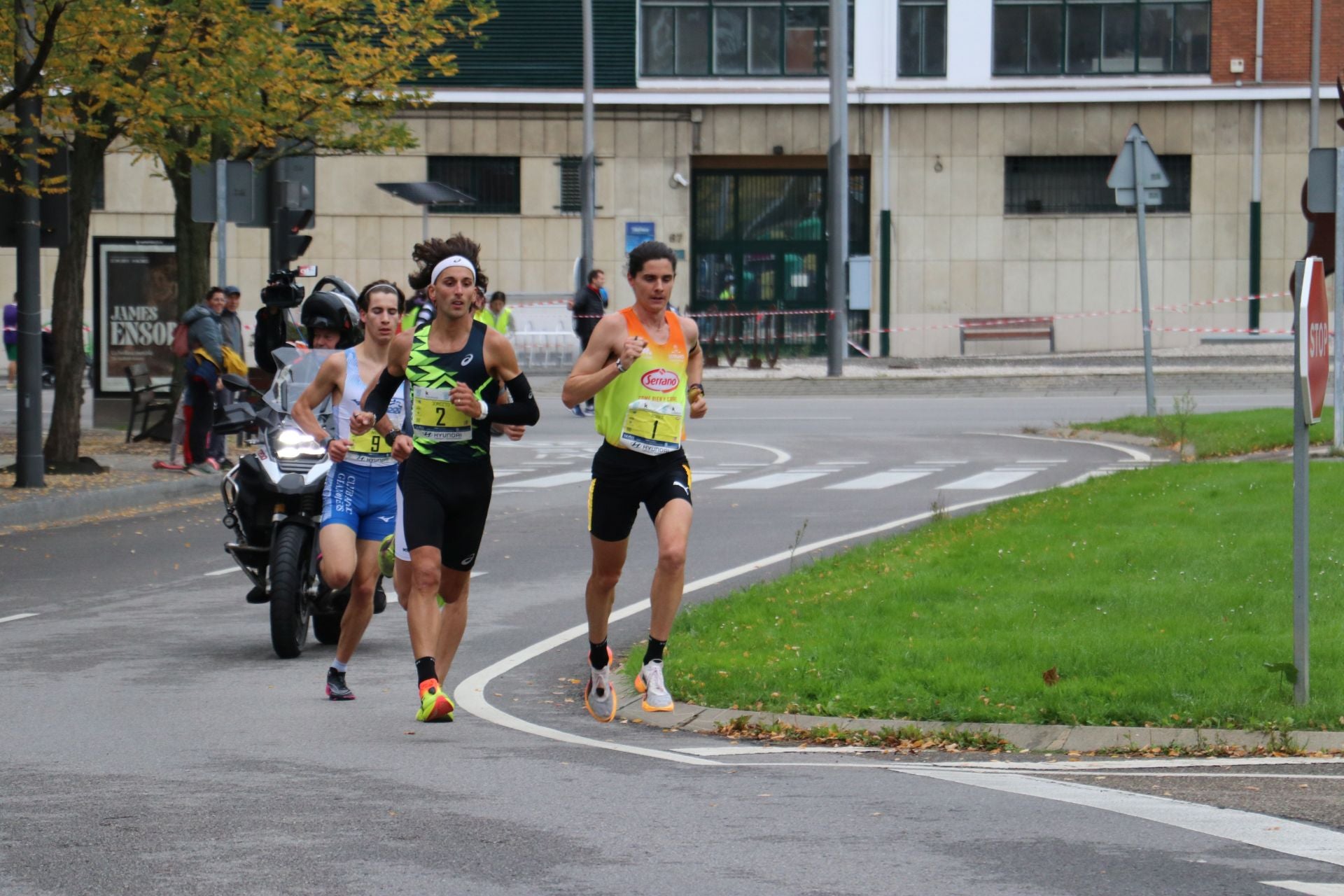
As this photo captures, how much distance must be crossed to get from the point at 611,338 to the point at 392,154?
33800mm

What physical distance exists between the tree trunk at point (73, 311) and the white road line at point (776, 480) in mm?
6546

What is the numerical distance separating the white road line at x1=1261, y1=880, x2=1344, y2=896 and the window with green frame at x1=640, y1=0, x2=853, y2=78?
37.9m

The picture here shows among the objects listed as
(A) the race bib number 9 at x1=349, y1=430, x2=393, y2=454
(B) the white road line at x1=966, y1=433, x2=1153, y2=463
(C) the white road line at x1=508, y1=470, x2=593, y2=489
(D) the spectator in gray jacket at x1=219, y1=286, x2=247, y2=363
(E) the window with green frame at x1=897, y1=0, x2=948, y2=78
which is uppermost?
(E) the window with green frame at x1=897, y1=0, x2=948, y2=78

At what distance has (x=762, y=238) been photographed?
43.2 metres

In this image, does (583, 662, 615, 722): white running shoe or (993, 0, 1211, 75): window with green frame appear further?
(993, 0, 1211, 75): window with green frame

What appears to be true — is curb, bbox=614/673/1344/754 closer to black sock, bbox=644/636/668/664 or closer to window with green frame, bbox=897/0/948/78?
black sock, bbox=644/636/668/664

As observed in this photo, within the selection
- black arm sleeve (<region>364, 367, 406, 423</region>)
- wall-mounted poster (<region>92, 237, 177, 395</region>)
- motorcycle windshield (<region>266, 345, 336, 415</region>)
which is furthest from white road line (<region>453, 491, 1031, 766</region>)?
wall-mounted poster (<region>92, 237, 177, 395</region>)

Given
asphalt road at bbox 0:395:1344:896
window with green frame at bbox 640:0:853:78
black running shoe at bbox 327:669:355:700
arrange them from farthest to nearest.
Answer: window with green frame at bbox 640:0:853:78
black running shoe at bbox 327:669:355:700
asphalt road at bbox 0:395:1344:896

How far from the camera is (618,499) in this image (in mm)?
8586

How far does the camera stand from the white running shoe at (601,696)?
8.53 meters

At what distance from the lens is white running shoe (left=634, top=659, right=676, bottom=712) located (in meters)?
8.56

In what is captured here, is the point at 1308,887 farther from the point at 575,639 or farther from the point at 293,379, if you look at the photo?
the point at 293,379

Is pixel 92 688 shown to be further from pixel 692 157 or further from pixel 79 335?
pixel 692 157

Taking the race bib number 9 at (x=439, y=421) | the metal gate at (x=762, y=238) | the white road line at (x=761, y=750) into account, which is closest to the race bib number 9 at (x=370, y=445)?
the race bib number 9 at (x=439, y=421)
